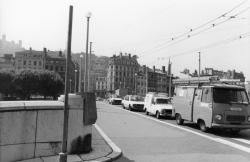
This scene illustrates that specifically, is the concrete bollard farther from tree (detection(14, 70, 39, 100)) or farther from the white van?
tree (detection(14, 70, 39, 100))

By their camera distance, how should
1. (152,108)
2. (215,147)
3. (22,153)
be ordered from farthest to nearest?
(152,108) → (215,147) → (22,153)

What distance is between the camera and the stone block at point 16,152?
8.60 meters

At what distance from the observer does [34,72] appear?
83.1 metres

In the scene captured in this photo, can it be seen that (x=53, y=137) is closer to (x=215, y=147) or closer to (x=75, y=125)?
(x=75, y=125)

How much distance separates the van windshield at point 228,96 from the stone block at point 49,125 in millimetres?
9071

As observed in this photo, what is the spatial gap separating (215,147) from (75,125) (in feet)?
16.5

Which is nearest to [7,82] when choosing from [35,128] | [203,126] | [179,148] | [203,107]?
[203,126]

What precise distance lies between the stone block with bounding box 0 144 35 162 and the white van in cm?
1805

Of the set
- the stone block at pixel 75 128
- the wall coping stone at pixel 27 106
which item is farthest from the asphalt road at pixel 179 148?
the wall coping stone at pixel 27 106

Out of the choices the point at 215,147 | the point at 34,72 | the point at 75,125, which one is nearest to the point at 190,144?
the point at 215,147

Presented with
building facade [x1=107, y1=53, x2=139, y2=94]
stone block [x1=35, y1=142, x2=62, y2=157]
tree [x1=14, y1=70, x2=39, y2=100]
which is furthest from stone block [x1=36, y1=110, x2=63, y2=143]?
building facade [x1=107, y1=53, x2=139, y2=94]

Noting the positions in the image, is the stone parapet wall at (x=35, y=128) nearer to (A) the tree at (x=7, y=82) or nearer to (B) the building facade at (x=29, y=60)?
(A) the tree at (x=7, y=82)

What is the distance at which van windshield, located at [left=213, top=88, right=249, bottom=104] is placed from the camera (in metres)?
16.9

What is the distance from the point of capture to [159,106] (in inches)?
1081
